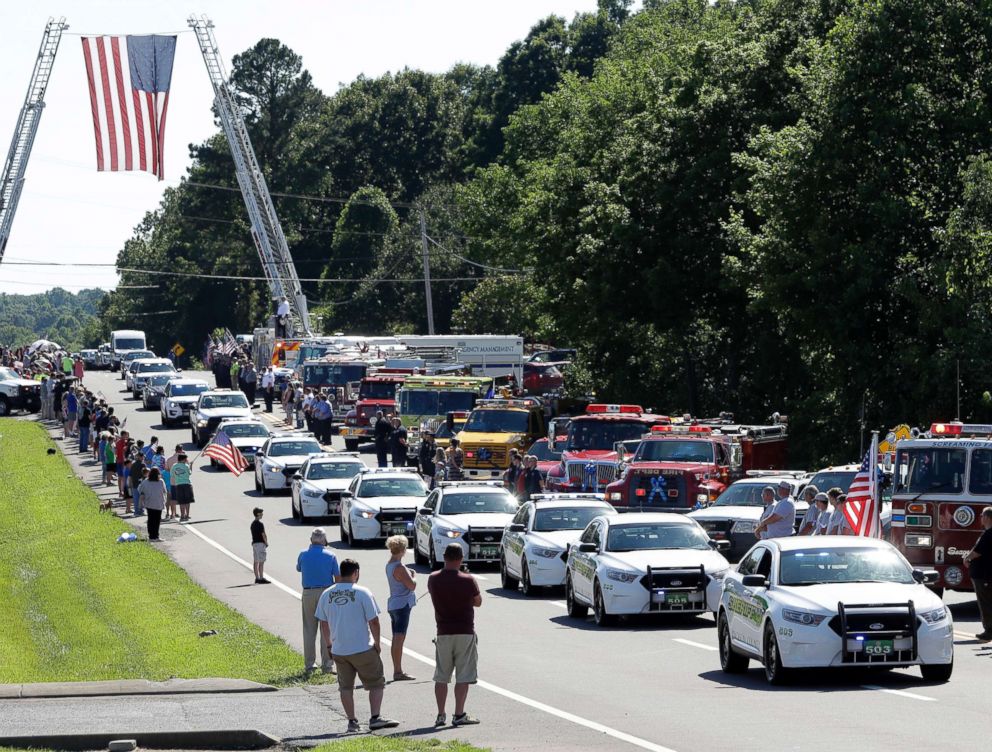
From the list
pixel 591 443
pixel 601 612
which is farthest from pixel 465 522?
pixel 591 443

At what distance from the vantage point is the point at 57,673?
2086 centimetres

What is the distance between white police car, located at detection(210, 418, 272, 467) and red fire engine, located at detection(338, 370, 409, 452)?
3299 millimetres

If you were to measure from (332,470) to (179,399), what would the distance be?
2560 centimetres

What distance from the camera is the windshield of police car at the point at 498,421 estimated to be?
44312 mm

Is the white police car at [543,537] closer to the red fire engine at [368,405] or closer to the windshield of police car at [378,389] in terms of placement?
the red fire engine at [368,405]

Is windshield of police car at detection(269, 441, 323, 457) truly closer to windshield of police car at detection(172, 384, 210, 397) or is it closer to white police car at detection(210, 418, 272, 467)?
white police car at detection(210, 418, 272, 467)

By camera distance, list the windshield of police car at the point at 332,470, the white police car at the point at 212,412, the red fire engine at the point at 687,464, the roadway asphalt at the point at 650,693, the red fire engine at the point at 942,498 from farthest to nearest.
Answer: the white police car at the point at 212,412, the windshield of police car at the point at 332,470, the red fire engine at the point at 687,464, the red fire engine at the point at 942,498, the roadway asphalt at the point at 650,693

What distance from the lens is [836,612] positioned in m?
16.6

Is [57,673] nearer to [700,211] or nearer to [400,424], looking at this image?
[400,424]

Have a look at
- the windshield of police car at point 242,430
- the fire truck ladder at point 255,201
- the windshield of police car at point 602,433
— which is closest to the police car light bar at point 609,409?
the windshield of police car at point 602,433

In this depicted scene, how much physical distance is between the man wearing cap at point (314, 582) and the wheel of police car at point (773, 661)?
4913 mm

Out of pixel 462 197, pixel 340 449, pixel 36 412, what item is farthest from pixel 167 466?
pixel 462 197

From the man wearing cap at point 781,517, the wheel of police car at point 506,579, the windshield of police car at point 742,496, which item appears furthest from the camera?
the windshield of police car at point 742,496

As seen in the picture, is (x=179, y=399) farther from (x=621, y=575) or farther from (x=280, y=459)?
(x=621, y=575)
